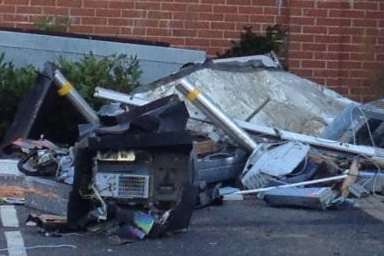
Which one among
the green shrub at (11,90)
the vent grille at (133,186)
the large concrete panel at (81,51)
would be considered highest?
the large concrete panel at (81,51)

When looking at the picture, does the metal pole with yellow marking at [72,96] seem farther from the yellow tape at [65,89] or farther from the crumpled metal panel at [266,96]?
the crumpled metal panel at [266,96]

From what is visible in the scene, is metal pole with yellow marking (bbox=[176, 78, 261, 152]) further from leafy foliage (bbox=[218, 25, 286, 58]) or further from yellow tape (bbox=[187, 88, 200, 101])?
leafy foliage (bbox=[218, 25, 286, 58])

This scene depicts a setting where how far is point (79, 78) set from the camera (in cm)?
1327

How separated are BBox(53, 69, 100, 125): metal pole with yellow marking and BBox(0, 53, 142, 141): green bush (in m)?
0.48

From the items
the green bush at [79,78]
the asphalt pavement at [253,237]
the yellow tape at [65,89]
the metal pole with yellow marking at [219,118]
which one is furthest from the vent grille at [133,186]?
the green bush at [79,78]

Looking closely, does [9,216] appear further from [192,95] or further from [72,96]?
[192,95]

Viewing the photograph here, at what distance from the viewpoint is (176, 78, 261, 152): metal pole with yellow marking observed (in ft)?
39.6

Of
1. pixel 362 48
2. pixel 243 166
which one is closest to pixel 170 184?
pixel 243 166

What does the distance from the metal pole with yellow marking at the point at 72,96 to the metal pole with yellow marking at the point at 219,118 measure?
38.1 inches

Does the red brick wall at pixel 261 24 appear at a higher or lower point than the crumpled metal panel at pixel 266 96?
higher

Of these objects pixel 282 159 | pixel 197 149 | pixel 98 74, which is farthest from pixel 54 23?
pixel 282 159

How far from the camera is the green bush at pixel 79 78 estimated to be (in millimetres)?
13211

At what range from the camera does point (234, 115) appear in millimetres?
12961

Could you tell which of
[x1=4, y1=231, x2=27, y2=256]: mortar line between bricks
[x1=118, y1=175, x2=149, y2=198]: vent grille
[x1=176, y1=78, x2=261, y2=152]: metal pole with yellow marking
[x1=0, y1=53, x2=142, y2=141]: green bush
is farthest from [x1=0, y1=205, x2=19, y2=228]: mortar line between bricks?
[x1=0, y1=53, x2=142, y2=141]: green bush
